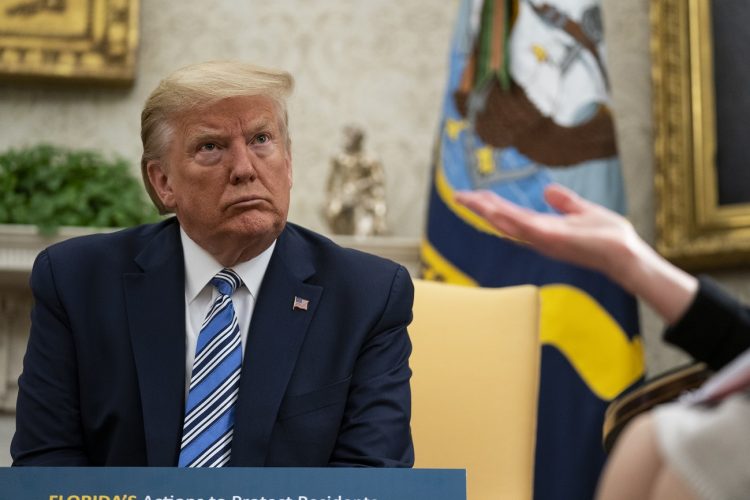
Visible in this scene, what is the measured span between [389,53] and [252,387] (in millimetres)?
3118

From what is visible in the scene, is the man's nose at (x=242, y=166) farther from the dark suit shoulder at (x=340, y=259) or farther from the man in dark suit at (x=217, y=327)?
the dark suit shoulder at (x=340, y=259)

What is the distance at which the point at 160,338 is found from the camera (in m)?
2.19

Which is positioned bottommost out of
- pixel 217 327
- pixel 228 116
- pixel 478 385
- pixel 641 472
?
pixel 478 385

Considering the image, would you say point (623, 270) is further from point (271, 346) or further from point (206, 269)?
point (206, 269)

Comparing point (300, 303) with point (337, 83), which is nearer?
point (300, 303)

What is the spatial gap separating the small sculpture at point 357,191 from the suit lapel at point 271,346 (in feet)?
7.23

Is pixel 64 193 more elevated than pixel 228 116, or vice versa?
pixel 228 116

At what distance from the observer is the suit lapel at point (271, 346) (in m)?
2.09

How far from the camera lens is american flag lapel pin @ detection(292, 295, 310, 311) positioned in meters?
2.27

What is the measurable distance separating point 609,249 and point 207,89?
1.45 meters

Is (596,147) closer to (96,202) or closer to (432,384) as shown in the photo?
(432,384)

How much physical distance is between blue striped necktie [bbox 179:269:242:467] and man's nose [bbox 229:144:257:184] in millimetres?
258

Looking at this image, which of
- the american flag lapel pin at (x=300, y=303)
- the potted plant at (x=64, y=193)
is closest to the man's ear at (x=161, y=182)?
the american flag lapel pin at (x=300, y=303)

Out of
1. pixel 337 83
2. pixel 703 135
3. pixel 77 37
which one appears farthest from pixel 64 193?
pixel 703 135
